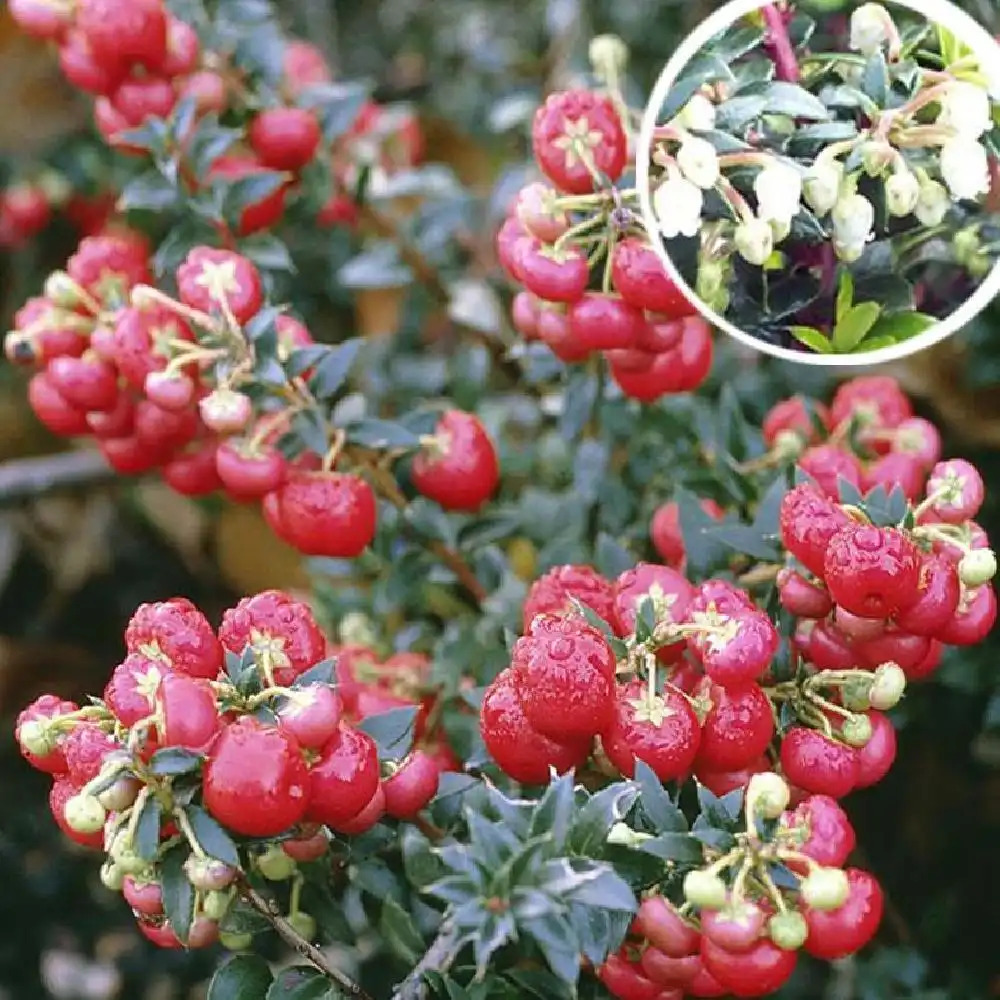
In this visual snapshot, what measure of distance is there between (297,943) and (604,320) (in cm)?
46

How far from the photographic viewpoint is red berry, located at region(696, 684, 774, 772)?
841mm

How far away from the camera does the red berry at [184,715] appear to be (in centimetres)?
75

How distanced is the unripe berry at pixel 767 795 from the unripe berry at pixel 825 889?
40 millimetres

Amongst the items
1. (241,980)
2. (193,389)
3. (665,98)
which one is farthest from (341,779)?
(665,98)

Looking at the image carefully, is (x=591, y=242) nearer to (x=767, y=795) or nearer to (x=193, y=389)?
(x=193, y=389)

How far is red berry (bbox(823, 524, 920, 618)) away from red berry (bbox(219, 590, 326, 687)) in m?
0.31

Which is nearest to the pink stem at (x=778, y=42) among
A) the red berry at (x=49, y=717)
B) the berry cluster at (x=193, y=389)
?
the berry cluster at (x=193, y=389)

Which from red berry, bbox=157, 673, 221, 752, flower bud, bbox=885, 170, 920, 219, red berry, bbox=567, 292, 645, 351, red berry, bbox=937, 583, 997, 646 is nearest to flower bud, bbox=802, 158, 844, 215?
flower bud, bbox=885, 170, 920, 219

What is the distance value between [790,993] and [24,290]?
1.31 meters

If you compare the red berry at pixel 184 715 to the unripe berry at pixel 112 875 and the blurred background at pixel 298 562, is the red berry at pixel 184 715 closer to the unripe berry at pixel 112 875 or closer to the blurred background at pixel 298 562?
the unripe berry at pixel 112 875

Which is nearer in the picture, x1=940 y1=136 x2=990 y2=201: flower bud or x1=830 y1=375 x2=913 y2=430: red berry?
x1=940 y1=136 x2=990 y2=201: flower bud

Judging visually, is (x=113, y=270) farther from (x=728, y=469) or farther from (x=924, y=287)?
(x=924, y=287)

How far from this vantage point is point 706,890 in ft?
2.38

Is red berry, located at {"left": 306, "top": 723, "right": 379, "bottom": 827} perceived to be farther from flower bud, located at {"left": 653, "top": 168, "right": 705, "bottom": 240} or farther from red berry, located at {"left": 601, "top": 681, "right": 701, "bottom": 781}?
flower bud, located at {"left": 653, "top": 168, "right": 705, "bottom": 240}
